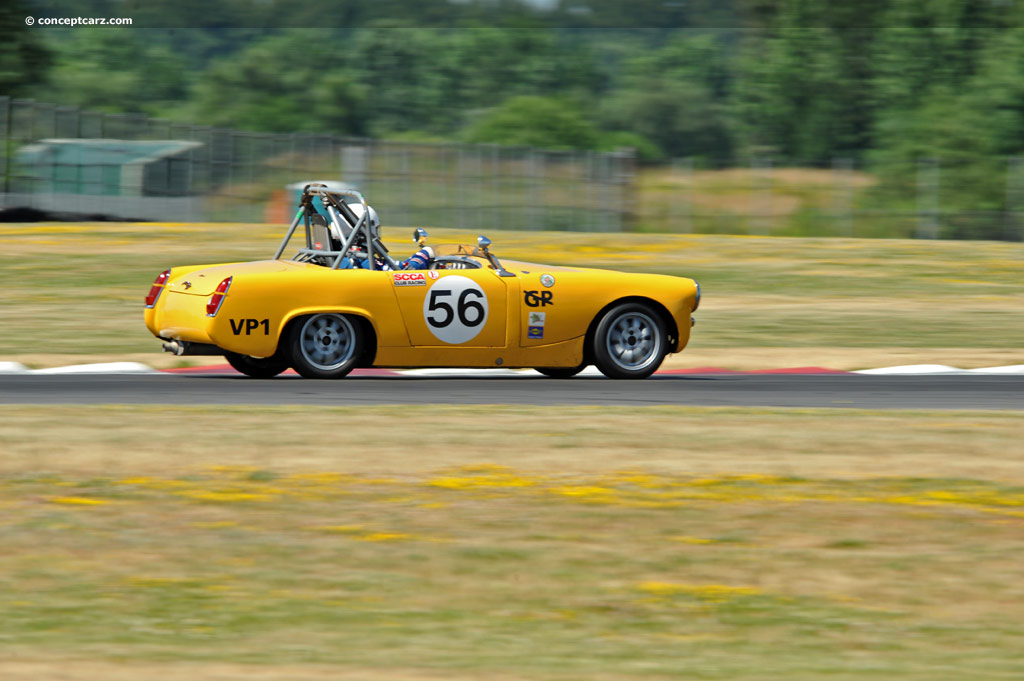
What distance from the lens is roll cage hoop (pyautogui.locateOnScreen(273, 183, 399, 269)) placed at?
41.3ft

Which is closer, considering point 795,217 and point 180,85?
point 795,217

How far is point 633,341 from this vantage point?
1322 cm

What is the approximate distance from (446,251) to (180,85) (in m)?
106

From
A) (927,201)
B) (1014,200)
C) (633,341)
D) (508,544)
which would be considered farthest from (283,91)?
(508,544)

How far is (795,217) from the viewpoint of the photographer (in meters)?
39.2

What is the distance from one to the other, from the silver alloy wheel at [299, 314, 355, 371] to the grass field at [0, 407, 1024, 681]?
2.24 m

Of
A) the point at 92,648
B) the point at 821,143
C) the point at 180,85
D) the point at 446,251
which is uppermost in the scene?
the point at 180,85

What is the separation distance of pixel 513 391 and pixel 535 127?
61227 mm

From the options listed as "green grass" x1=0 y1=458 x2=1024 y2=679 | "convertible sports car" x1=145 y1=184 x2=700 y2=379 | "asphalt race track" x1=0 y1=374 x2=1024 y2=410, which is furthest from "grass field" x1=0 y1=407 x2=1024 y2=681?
"convertible sports car" x1=145 y1=184 x2=700 y2=379

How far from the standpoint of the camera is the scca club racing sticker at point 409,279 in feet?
40.5

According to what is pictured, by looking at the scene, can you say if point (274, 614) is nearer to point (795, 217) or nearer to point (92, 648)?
point (92, 648)

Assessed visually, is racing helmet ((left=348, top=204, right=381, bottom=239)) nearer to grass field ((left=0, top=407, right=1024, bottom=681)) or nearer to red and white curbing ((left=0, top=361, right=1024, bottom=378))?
red and white curbing ((left=0, top=361, right=1024, bottom=378))

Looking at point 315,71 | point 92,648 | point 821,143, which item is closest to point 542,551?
point 92,648

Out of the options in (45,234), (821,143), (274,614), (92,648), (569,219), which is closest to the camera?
(92,648)
